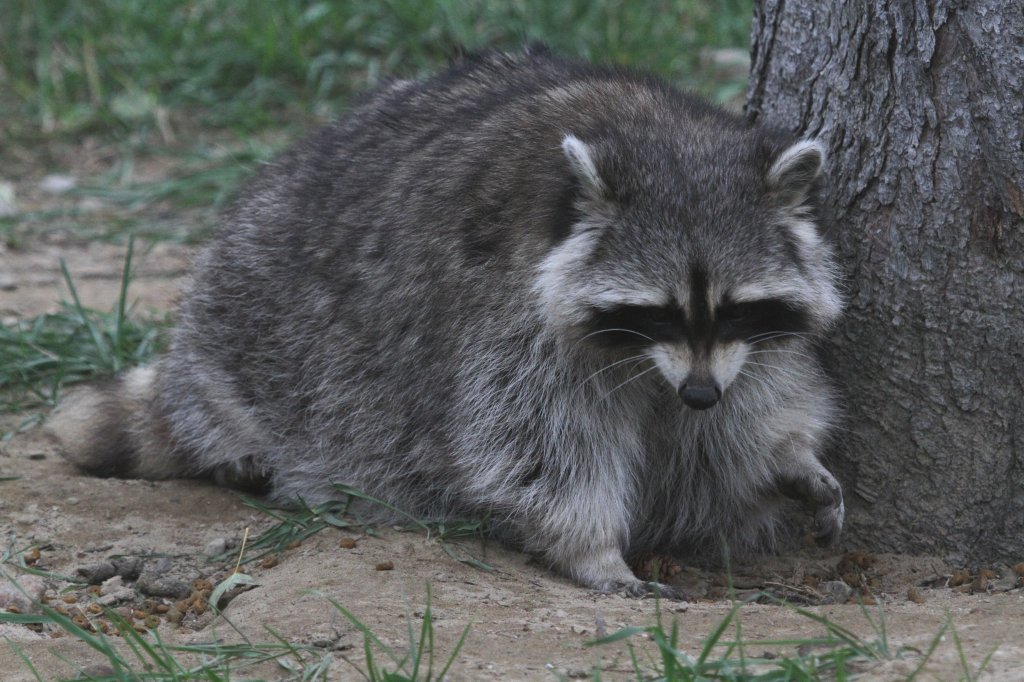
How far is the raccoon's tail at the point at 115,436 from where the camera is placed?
4.25 m

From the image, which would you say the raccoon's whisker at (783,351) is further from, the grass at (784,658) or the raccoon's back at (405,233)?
the grass at (784,658)

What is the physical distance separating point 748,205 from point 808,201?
21 cm

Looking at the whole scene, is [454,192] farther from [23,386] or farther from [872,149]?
[23,386]

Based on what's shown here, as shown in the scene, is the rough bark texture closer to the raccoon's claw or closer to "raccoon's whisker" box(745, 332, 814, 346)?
"raccoon's whisker" box(745, 332, 814, 346)

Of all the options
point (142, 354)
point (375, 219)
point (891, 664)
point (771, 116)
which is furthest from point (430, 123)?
point (891, 664)

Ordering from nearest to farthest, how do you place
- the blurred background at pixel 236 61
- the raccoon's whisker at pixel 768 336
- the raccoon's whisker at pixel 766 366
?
1. the raccoon's whisker at pixel 768 336
2. the raccoon's whisker at pixel 766 366
3. the blurred background at pixel 236 61

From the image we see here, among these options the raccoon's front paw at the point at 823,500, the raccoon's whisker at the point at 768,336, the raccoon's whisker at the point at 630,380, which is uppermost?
the raccoon's whisker at the point at 768,336


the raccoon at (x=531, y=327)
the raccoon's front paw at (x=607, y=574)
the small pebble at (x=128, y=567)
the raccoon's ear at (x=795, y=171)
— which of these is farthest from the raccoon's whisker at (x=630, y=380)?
the small pebble at (x=128, y=567)

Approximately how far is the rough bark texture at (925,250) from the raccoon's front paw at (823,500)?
0.52ft

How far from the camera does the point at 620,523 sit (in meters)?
3.53

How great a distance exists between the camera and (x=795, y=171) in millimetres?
3256

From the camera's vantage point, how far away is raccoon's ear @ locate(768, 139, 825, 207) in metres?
3.22

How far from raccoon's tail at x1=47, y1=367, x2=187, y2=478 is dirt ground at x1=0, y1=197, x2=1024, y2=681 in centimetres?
9

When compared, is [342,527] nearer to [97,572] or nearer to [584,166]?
[97,572]
